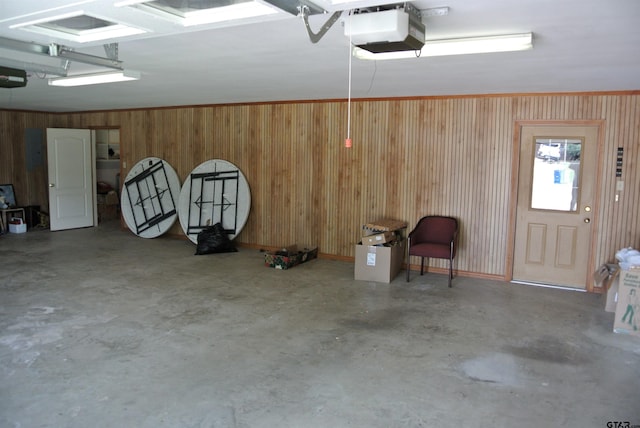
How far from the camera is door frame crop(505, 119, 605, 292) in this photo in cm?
579

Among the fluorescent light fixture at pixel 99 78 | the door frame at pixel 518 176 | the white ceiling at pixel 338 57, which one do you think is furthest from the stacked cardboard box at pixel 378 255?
the fluorescent light fixture at pixel 99 78

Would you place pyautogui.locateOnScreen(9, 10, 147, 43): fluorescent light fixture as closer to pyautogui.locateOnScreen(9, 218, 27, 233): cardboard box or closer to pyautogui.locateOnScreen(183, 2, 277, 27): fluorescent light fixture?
pyautogui.locateOnScreen(183, 2, 277, 27): fluorescent light fixture

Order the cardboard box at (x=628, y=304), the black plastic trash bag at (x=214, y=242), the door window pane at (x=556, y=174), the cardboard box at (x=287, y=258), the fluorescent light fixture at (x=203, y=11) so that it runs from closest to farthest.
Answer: the fluorescent light fixture at (x=203, y=11)
the cardboard box at (x=628, y=304)
the door window pane at (x=556, y=174)
the cardboard box at (x=287, y=258)
the black plastic trash bag at (x=214, y=242)

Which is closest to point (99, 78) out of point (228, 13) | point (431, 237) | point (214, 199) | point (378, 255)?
point (214, 199)

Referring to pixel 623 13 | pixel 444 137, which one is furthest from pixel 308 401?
pixel 444 137

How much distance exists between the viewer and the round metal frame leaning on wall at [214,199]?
26.4 feet

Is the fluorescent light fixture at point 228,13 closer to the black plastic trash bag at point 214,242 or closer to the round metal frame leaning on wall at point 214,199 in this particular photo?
the black plastic trash bag at point 214,242

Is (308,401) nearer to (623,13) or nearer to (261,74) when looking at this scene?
(623,13)

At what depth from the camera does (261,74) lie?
5125 mm

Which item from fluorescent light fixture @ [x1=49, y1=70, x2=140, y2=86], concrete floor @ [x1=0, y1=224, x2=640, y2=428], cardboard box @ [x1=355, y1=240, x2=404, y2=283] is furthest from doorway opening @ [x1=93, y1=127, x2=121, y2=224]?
cardboard box @ [x1=355, y1=240, x2=404, y2=283]

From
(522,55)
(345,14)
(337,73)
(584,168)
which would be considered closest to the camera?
(345,14)

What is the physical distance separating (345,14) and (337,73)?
2030 mm

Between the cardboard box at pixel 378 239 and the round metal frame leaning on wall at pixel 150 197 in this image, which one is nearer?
the cardboard box at pixel 378 239

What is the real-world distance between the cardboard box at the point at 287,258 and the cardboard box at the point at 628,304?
3.90 meters
